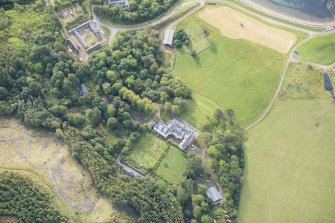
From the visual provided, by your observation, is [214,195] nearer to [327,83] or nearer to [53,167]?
[53,167]

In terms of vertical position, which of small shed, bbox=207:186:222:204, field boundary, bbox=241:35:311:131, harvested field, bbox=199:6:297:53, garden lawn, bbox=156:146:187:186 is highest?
harvested field, bbox=199:6:297:53

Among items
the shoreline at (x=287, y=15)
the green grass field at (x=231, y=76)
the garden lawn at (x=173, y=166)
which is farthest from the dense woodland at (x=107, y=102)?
the shoreline at (x=287, y=15)

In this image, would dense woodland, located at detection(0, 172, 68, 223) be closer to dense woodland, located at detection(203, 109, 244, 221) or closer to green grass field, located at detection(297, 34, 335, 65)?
dense woodland, located at detection(203, 109, 244, 221)

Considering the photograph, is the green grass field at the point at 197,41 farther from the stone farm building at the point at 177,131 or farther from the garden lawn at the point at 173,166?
the garden lawn at the point at 173,166

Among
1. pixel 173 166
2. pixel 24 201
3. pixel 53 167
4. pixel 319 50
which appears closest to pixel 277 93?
pixel 319 50

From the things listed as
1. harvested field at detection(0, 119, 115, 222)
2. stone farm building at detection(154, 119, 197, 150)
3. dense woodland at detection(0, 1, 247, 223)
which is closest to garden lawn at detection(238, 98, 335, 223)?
dense woodland at detection(0, 1, 247, 223)

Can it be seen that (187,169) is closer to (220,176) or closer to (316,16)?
(220,176)

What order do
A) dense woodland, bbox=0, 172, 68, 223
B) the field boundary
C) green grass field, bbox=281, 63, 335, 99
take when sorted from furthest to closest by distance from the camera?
1. green grass field, bbox=281, 63, 335, 99
2. the field boundary
3. dense woodland, bbox=0, 172, 68, 223
